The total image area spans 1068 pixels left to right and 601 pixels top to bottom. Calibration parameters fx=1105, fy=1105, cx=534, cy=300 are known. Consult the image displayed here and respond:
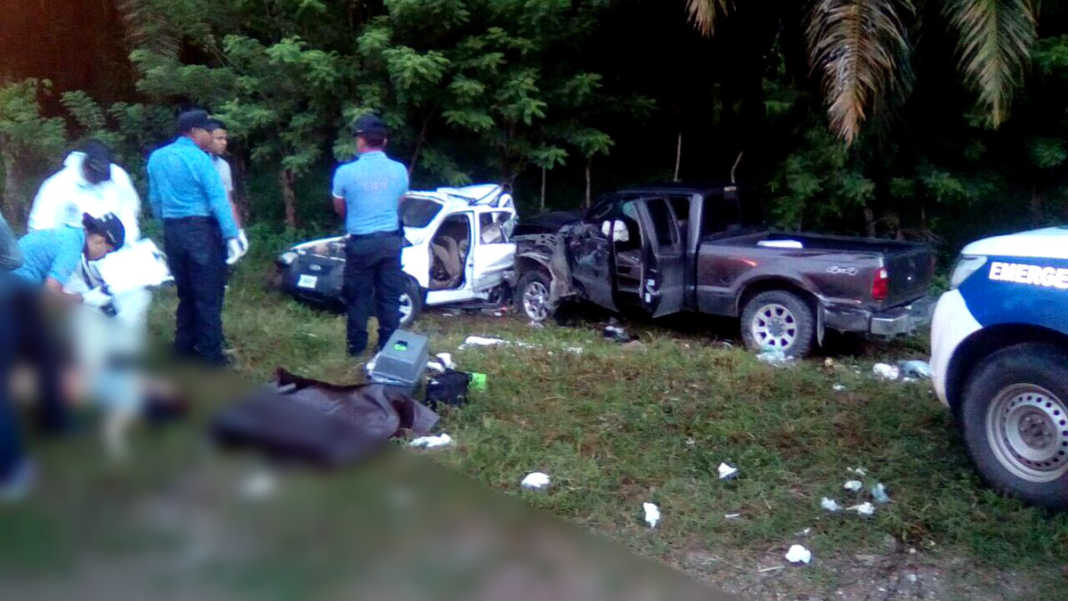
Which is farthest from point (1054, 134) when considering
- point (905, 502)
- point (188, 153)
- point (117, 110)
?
point (117, 110)

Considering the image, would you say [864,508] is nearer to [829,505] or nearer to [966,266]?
[829,505]

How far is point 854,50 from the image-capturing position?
33.0ft

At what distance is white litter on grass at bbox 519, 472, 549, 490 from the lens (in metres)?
5.88

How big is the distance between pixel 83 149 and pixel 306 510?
6273 mm

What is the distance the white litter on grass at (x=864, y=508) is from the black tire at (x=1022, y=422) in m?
0.65

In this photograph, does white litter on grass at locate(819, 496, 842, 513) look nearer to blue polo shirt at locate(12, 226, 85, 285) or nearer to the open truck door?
blue polo shirt at locate(12, 226, 85, 285)

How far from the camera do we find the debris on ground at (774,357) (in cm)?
Answer: 898

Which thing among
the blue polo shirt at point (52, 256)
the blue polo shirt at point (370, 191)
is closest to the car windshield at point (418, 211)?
the blue polo shirt at point (370, 191)

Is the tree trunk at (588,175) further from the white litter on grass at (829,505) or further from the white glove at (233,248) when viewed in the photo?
the white litter on grass at (829,505)

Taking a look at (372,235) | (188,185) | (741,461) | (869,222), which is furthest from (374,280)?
(869,222)

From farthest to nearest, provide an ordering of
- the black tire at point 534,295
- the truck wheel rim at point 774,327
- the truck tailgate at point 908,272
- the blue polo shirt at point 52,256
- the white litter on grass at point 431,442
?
the black tire at point 534,295 → the truck wheel rim at point 774,327 → the truck tailgate at point 908,272 → the white litter on grass at point 431,442 → the blue polo shirt at point 52,256

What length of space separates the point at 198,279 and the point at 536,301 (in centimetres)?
514

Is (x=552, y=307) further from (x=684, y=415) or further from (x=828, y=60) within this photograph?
(x=684, y=415)

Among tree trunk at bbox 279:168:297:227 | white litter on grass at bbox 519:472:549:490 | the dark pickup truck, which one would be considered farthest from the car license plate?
white litter on grass at bbox 519:472:549:490
